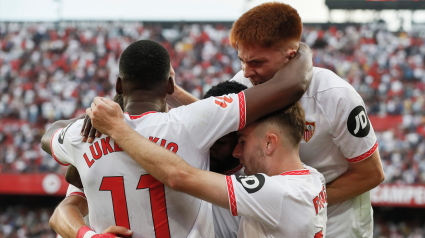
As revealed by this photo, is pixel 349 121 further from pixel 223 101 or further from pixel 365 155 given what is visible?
pixel 223 101

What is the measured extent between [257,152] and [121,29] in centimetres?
2288

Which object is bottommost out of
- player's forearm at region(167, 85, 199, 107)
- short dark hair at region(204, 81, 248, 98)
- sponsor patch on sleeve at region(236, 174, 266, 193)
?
sponsor patch on sleeve at region(236, 174, 266, 193)

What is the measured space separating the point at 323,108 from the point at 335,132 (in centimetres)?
19

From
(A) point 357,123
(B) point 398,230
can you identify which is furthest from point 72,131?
(B) point 398,230

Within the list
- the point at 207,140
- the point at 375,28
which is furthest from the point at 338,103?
the point at 375,28

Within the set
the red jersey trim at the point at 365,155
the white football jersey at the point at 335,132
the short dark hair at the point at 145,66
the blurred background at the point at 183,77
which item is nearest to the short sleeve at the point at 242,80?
the white football jersey at the point at 335,132

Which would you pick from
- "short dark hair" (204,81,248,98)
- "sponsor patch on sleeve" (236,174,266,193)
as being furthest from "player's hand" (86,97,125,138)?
"sponsor patch on sleeve" (236,174,266,193)

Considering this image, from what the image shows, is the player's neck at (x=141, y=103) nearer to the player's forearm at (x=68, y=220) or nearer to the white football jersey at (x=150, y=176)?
the white football jersey at (x=150, y=176)

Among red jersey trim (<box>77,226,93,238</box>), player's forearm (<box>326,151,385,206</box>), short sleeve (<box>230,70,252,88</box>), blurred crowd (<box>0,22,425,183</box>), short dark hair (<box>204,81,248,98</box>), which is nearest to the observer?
red jersey trim (<box>77,226,93,238</box>)

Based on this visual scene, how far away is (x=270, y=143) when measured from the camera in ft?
8.43

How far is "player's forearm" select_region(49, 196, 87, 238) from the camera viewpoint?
9.34ft

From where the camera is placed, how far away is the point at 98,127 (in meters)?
2.43

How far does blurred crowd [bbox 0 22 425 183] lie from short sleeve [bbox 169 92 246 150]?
48.7 feet

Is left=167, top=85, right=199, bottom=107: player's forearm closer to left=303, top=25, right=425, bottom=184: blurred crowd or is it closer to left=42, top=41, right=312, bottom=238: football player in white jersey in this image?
left=42, top=41, right=312, bottom=238: football player in white jersey
